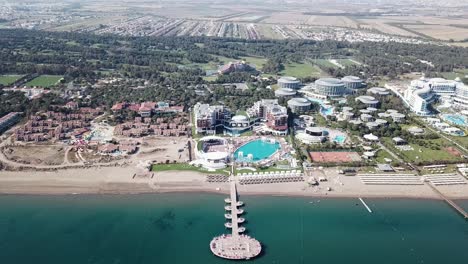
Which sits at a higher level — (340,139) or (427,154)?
(340,139)

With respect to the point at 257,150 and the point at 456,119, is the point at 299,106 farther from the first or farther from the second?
the point at 456,119

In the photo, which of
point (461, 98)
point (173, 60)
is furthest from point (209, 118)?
point (173, 60)

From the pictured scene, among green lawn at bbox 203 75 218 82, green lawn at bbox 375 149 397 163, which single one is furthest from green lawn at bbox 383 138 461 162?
green lawn at bbox 203 75 218 82

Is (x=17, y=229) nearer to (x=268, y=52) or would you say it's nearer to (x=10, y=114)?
(x=10, y=114)

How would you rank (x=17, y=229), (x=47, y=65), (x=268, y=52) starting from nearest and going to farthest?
(x=17, y=229), (x=47, y=65), (x=268, y=52)

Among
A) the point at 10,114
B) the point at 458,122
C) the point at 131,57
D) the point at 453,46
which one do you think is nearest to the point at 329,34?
the point at 453,46
